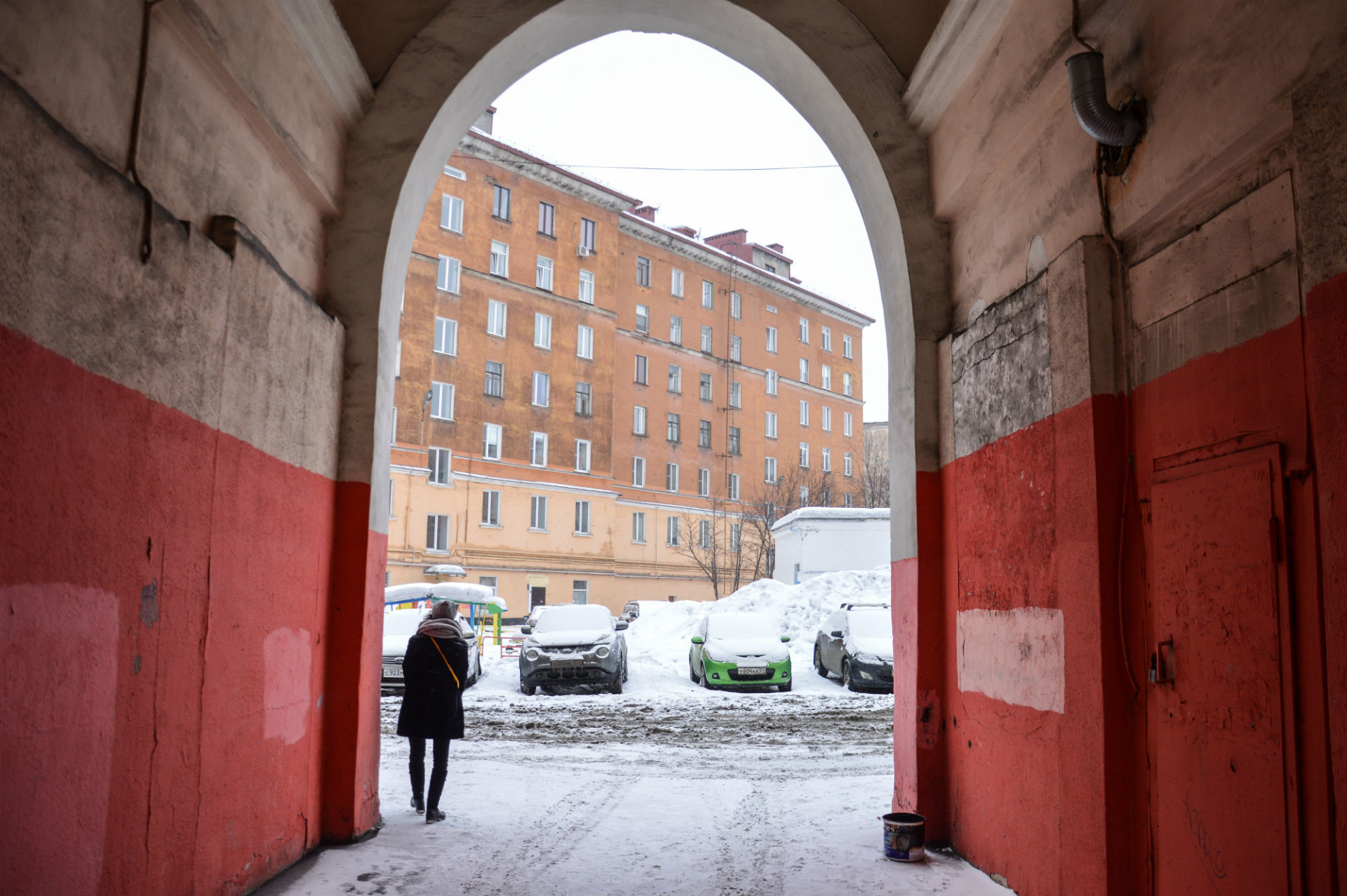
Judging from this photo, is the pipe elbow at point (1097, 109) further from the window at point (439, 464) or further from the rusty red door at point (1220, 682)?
the window at point (439, 464)

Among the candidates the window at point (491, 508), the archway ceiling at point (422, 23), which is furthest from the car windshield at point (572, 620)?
the window at point (491, 508)

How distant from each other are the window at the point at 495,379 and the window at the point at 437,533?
5589 millimetres

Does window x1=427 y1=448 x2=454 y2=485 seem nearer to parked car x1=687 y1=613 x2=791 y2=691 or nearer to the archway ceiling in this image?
parked car x1=687 y1=613 x2=791 y2=691

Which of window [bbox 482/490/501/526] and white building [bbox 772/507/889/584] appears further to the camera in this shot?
window [bbox 482/490/501/526]

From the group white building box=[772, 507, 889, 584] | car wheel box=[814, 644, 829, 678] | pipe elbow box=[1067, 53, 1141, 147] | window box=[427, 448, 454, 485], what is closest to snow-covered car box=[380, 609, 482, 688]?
car wheel box=[814, 644, 829, 678]

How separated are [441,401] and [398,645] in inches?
840

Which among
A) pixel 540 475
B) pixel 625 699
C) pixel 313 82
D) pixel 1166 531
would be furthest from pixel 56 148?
pixel 540 475

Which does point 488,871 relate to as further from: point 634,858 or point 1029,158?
point 1029,158

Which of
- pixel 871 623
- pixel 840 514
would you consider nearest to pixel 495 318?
pixel 840 514

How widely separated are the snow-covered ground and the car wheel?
10.3 ft

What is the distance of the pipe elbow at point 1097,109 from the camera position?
175 inches

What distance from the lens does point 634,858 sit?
6645mm

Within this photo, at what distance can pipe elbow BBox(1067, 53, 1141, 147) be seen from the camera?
443 cm

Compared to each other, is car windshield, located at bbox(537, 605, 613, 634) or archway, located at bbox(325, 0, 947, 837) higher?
archway, located at bbox(325, 0, 947, 837)
